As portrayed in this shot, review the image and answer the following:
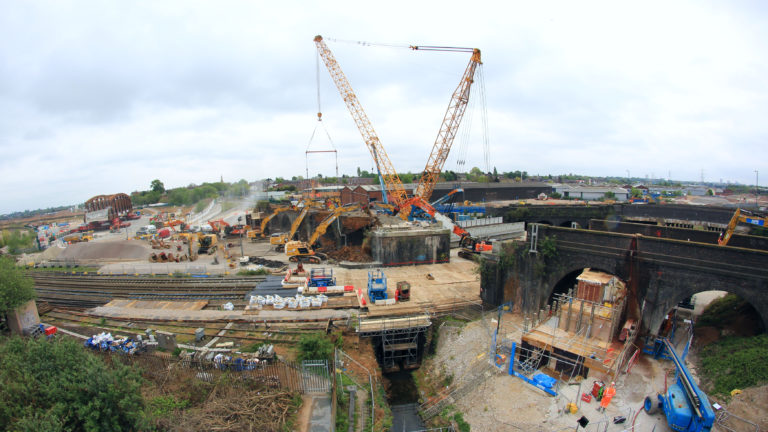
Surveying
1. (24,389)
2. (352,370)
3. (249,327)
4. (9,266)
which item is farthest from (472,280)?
(9,266)

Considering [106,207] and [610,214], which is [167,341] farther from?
[106,207]

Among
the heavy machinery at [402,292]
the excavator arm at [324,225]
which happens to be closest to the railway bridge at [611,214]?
the excavator arm at [324,225]

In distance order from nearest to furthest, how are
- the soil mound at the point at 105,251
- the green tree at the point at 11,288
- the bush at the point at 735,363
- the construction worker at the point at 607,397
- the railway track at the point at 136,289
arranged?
the bush at the point at 735,363 < the construction worker at the point at 607,397 < the green tree at the point at 11,288 < the railway track at the point at 136,289 < the soil mound at the point at 105,251

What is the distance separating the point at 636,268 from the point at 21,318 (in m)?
33.2

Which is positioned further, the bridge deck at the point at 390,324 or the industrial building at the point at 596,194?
the industrial building at the point at 596,194

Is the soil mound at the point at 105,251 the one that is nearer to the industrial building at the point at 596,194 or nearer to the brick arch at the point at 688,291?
the brick arch at the point at 688,291

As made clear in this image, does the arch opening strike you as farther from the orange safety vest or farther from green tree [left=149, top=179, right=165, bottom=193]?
green tree [left=149, top=179, right=165, bottom=193]

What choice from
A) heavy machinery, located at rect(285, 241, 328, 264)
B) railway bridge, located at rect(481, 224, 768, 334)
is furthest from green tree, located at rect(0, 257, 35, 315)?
railway bridge, located at rect(481, 224, 768, 334)

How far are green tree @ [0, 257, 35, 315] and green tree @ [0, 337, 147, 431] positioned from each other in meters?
10.9

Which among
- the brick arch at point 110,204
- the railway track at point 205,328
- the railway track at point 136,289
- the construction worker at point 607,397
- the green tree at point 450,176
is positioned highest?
the green tree at point 450,176

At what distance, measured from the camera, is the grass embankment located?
12.4 meters

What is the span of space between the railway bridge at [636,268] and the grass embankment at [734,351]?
4.54 feet

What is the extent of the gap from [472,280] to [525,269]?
693 cm

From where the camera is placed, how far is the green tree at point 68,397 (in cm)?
819
